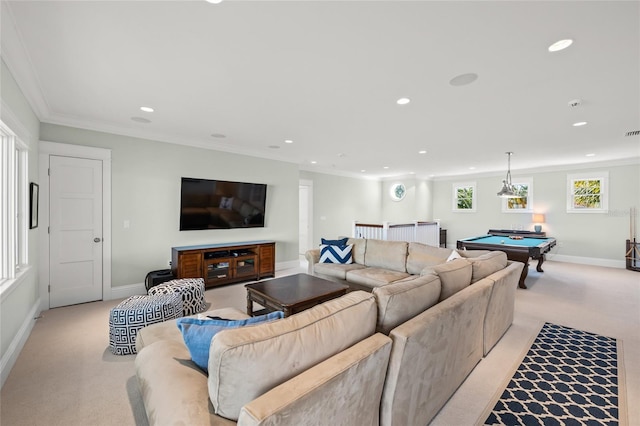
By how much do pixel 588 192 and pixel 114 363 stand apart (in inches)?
372

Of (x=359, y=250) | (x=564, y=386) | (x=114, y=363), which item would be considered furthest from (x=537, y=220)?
(x=114, y=363)

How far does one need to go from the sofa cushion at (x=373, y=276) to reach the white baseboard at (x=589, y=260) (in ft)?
17.3

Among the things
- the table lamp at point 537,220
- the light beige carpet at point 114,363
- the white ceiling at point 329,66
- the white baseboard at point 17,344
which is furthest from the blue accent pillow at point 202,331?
the table lamp at point 537,220

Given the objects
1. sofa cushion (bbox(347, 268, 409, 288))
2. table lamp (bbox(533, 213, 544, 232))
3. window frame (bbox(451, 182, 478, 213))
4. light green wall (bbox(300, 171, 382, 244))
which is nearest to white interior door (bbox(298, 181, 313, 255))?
light green wall (bbox(300, 171, 382, 244))

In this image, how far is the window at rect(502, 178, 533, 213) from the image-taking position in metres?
7.52

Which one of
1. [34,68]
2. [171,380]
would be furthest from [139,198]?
[171,380]

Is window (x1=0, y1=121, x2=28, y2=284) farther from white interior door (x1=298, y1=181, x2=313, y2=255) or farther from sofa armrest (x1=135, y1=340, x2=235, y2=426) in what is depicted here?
white interior door (x1=298, y1=181, x2=313, y2=255)

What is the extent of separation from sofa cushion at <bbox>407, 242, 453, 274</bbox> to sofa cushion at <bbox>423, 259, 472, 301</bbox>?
4.44ft

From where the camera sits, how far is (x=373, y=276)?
3.80m

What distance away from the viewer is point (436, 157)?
6.09 metres

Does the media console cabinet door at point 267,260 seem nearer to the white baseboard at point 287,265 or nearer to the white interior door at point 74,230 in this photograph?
the white baseboard at point 287,265

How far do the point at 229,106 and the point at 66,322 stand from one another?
3.15m

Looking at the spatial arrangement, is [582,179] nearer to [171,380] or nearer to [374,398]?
[374,398]

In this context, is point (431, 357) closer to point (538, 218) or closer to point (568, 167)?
point (538, 218)
